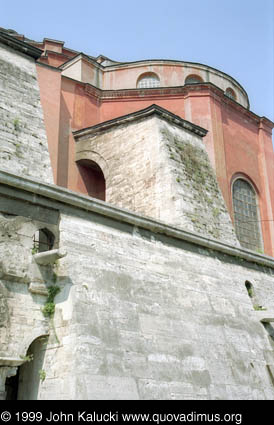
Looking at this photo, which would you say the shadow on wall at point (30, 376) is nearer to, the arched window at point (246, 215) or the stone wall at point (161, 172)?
the stone wall at point (161, 172)

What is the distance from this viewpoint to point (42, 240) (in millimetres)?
7648

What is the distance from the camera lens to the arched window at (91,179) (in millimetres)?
12469

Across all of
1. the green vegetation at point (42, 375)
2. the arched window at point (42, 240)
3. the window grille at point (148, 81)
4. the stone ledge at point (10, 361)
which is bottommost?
the green vegetation at point (42, 375)

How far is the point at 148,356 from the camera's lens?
6.90 metres

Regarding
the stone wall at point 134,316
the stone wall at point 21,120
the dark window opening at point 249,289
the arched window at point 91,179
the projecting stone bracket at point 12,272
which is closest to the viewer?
the stone wall at point 134,316

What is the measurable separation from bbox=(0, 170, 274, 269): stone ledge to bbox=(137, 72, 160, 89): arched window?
803 cm

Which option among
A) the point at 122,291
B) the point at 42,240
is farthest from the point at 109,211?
the point at 122,291

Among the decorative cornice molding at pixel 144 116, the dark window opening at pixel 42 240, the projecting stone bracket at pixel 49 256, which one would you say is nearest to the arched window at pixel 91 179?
the decorative cornice molding at pixel 144 116

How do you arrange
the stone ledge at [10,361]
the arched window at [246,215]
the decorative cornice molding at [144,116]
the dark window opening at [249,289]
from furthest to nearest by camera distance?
the arched window at [246,215] < the decorative cornice molding at [144,116] < the dark window opening at [249,289] < the stone ledge at [10,361]

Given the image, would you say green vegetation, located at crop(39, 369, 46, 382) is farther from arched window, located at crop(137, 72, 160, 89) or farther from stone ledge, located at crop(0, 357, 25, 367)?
arched window, located at crop(137, 72, 160, 89)

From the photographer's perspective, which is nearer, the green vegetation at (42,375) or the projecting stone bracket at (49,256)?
the green vegetation at (42,375)

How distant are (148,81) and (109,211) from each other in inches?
379

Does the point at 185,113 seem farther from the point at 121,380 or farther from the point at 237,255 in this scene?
the point at 121,380

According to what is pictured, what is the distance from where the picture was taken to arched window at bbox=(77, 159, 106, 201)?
40.9 feet
